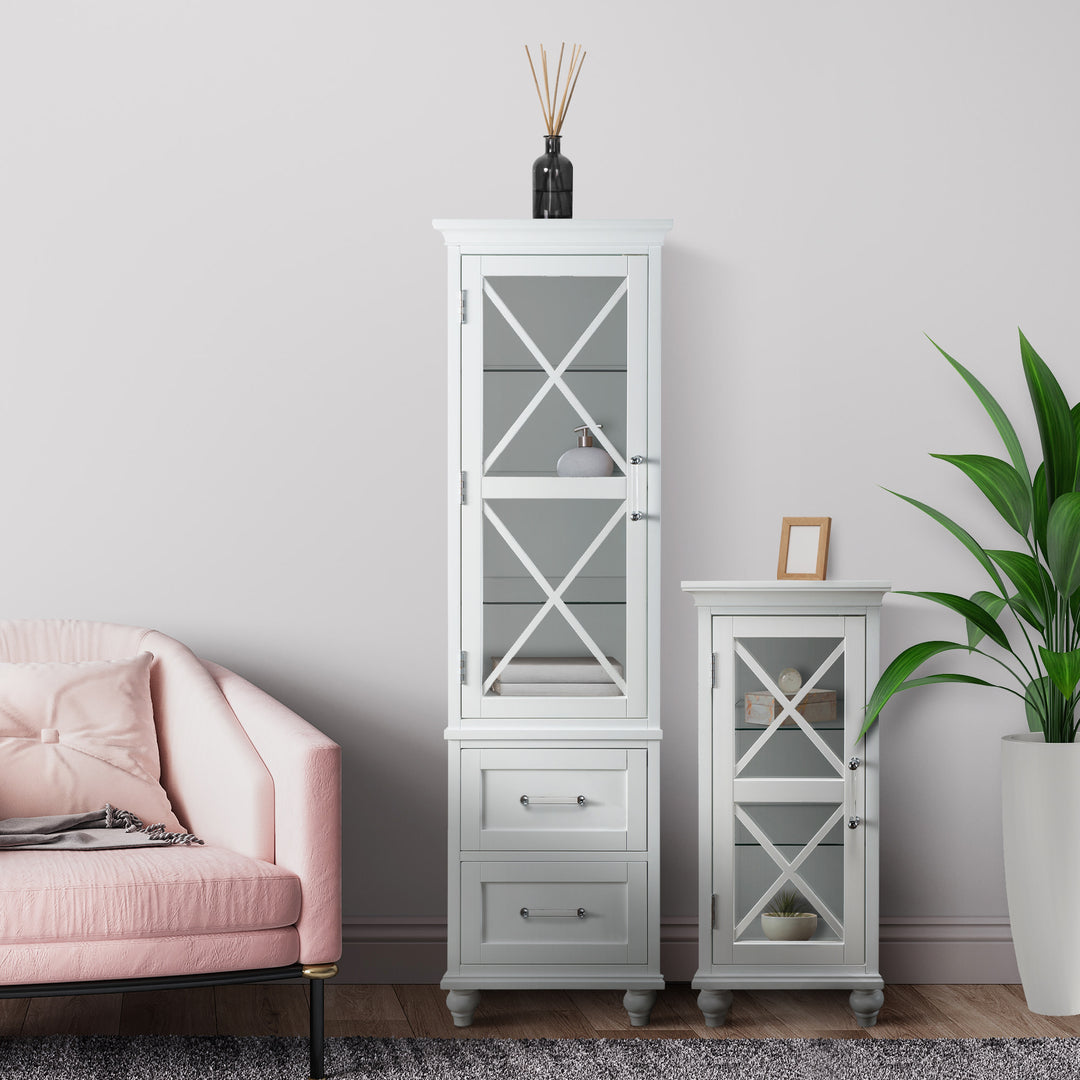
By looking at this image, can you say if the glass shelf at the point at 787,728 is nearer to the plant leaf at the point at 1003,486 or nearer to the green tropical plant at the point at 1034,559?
the green tropical plant at the point at 1034,559

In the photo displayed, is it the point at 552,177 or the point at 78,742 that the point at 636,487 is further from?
the point at 78,742

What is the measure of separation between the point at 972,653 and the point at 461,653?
1.35 metres

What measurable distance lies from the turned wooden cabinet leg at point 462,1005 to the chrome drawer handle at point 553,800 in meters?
0.42

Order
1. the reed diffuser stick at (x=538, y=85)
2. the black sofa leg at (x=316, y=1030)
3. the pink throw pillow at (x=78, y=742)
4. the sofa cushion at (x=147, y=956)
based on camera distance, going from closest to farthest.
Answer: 1. the sofa cushion at (x=147, y=956)
2. the black sofa leg at (x=316, y=1030)
3. the pink throw pillow at (x=78, y=742)
4. the reed diffuser stick at (x=538, y=85)

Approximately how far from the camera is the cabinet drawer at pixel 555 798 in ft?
7.95

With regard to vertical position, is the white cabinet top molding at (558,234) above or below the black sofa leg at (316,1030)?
above

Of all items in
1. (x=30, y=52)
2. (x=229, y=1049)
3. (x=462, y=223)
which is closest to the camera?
(x=229, y=1049)

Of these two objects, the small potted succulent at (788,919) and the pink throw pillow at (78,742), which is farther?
the small potted succulent at (788,919)

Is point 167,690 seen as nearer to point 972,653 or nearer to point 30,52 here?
point 30,52

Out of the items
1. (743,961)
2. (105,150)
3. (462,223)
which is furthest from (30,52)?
(743,961)

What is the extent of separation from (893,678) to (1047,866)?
55 centimetres

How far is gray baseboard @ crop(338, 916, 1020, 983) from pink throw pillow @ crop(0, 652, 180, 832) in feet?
2.27

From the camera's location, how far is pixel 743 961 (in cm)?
243

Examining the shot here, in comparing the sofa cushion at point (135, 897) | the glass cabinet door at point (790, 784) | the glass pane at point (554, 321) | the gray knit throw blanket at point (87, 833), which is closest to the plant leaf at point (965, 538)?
the glass cabinet door at point (790, 784)
